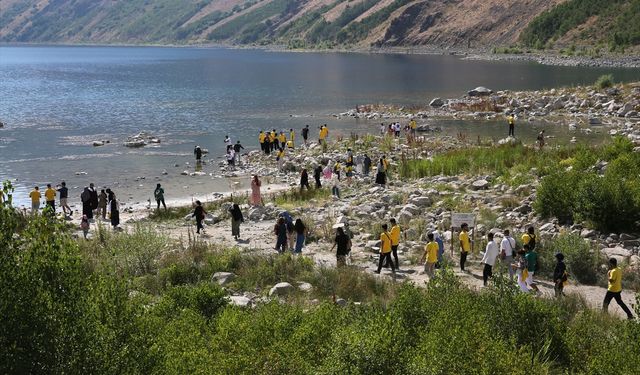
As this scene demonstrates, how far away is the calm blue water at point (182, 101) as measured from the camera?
1736 inches

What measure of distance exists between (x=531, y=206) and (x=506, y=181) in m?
4.33

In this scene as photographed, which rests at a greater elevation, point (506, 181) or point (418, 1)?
point (418, 1)

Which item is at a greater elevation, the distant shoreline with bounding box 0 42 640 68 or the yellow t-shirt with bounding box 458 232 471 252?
the distant shoreline with bounding box 0 42 640 68

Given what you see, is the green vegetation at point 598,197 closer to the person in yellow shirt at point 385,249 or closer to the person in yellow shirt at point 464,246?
the person in yellow shirt at point 464,246

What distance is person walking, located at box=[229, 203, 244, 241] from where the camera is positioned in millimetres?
22953

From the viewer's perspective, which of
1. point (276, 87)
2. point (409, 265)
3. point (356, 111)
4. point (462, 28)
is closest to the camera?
point (409, 265)

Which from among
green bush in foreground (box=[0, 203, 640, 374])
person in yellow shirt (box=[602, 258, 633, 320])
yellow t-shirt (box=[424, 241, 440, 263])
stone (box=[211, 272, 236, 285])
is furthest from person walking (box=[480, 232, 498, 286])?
stone (box=[211, 272, 236, 285])

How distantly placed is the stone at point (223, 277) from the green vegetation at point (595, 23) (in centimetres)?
10984

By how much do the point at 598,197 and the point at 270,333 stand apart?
1346 centimetres

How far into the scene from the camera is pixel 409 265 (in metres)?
20.2

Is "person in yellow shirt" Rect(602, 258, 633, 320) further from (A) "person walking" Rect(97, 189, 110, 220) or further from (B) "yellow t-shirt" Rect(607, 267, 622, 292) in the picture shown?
(A) "person walking" Rect(97, 189, 110, 220)

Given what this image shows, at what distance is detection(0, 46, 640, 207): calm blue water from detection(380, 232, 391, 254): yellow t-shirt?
1814 cm

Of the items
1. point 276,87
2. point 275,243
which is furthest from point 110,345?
point 276,87

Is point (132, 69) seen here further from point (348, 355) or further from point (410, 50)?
point (348, 355)
